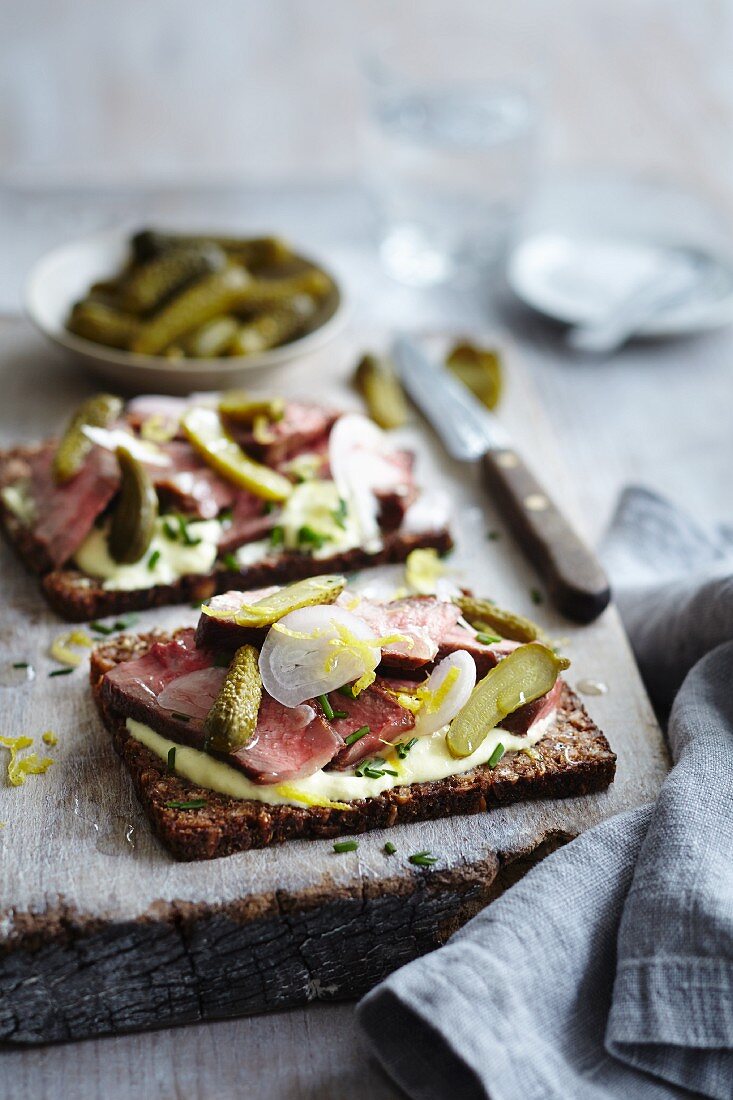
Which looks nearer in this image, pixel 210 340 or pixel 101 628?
pixel 101 628

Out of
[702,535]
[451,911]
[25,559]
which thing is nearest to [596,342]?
[702,535]

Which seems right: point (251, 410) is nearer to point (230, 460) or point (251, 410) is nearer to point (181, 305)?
point (230, 460)

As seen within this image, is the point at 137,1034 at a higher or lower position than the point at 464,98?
lower

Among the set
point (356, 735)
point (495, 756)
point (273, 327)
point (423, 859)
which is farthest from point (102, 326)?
point (423, 859)

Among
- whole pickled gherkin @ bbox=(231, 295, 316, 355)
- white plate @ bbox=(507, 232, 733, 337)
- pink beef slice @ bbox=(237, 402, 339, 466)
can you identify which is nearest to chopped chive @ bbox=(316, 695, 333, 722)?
pink beef slice @ bbox=(237, 402, 339, 466)

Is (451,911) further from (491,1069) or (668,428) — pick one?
(668,428)

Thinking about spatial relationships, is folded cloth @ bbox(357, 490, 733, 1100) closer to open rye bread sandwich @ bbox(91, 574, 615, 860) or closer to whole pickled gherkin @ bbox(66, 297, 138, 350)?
open rye bread sandwich @ bbox(91, 574, 615, 860)

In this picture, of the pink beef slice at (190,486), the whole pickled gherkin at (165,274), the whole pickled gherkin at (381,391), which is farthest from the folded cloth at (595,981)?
the whole pickled gherkin at (165,274)
